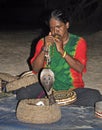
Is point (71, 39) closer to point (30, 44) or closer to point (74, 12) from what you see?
point (30, 44)

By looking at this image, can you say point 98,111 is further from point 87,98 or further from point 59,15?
point 59,15

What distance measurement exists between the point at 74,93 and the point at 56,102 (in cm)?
27

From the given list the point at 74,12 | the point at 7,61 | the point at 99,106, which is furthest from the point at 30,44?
the point at 99,106

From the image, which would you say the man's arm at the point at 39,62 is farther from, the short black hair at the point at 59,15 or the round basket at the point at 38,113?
the round basket at the point at 38,113

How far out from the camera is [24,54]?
847cm

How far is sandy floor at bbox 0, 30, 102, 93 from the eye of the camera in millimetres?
6559

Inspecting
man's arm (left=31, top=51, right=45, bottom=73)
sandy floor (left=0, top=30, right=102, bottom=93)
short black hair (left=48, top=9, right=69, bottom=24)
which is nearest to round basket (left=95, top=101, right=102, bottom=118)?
man's arm (left=31, top=51, right=45, bottom=73)

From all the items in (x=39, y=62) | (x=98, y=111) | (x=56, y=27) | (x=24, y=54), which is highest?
(x=24, y=54)

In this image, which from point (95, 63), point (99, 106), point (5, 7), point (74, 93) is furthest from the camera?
point (5, 7)

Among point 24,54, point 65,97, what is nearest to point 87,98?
point 65,97

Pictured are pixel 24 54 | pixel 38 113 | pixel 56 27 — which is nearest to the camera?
pixel 38 113

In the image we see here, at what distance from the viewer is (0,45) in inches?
374

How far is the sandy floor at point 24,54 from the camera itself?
656 centimetres

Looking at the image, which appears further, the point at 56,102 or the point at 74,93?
the point at 74,93
